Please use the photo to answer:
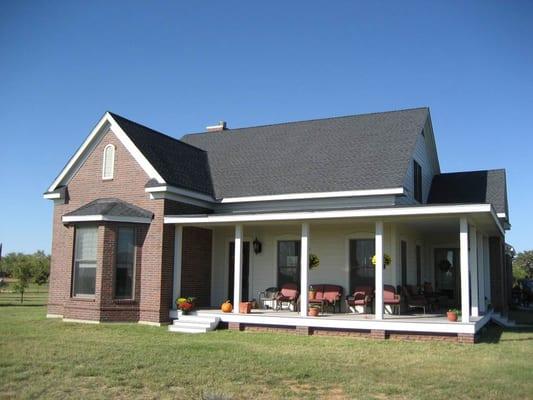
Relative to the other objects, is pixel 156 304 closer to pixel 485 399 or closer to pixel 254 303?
pixel 254 303

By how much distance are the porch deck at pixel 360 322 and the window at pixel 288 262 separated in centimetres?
221

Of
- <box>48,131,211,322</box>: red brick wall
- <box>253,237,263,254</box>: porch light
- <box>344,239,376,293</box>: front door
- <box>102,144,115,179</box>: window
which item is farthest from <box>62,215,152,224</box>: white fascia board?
<box>344,239,376,293</box>: front door

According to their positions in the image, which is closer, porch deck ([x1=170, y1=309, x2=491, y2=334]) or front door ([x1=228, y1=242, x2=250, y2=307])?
porch deck ([x1=170, y1=309, x2=491, y2=334])

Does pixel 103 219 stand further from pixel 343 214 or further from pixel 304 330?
pixel 343 214

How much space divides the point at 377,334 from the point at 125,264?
789 cm

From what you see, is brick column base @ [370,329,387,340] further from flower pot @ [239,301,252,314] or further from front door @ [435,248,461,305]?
front door @ [435,248,461,305]

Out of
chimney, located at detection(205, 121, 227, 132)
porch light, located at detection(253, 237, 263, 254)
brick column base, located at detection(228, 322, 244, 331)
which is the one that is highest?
chimney, located at detection(205, 121, 227, 132)

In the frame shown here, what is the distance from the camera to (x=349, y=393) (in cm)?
819

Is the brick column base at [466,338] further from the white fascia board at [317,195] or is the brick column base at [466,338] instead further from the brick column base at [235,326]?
the brick column base at [235,326]

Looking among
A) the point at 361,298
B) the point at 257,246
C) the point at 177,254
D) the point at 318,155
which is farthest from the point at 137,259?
the point at 318,155

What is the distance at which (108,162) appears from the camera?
18.4 metres

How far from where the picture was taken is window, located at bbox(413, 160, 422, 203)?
19130 millimetres

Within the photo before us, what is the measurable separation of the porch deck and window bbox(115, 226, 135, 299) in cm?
233

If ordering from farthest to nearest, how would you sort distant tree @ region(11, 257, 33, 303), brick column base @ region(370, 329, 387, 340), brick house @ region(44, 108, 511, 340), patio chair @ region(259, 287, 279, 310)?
distant tree @ region(11, 257, 33, 303), patio chair @ region(259, 287, 279, 310), brick house @ region(44, 108, 511, 340), brick column base @ region(370, 329, 387, 340)
